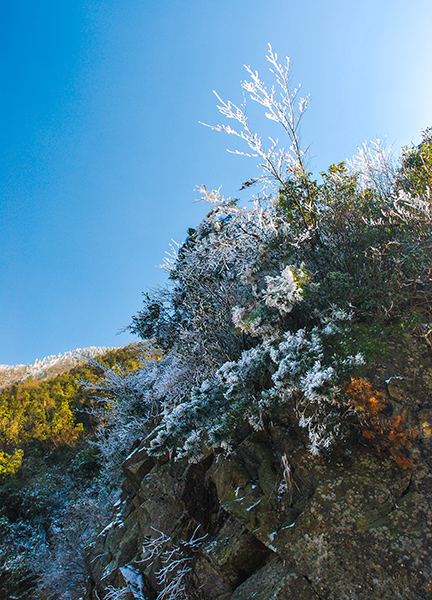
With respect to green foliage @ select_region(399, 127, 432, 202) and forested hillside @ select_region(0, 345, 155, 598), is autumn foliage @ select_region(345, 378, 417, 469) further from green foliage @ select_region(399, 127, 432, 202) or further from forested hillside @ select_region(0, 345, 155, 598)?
forested hillside @ select_region(0, 345, 155, 598)

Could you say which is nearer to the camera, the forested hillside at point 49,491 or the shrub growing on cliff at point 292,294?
the shrub growing on cliff at point 292,294

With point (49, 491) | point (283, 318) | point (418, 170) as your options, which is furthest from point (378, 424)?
point (49, 491)

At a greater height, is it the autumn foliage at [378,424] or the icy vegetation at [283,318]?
the icy vegetation at [283,318]

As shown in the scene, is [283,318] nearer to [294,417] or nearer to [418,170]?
[294,417]

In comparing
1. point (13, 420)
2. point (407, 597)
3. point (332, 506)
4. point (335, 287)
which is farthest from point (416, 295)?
point (13, 420)

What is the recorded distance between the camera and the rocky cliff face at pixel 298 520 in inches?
123

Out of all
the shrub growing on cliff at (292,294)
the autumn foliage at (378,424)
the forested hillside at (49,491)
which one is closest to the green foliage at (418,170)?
the shrub growing on cliff at (292,294)

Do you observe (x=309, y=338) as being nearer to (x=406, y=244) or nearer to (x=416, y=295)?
(x=416, y=295)

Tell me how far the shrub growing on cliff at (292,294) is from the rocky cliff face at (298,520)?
1.29 feet

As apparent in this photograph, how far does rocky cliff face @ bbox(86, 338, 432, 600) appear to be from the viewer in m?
3.12

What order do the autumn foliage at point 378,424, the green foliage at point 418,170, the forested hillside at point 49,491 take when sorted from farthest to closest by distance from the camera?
1. the forested hillside at point 49,491
2. the green foliage at point 418,170
3. the autumn foliage at point 378,424

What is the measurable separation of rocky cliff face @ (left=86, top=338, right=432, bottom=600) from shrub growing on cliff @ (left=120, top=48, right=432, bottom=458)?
1.29 ft

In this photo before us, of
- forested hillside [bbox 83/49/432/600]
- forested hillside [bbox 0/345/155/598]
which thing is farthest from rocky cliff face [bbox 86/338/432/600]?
forested hillside [bbox 0/345/155/598]

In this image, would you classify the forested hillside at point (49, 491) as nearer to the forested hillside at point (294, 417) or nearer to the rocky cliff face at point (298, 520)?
the forested hillside at point (294, 417)
